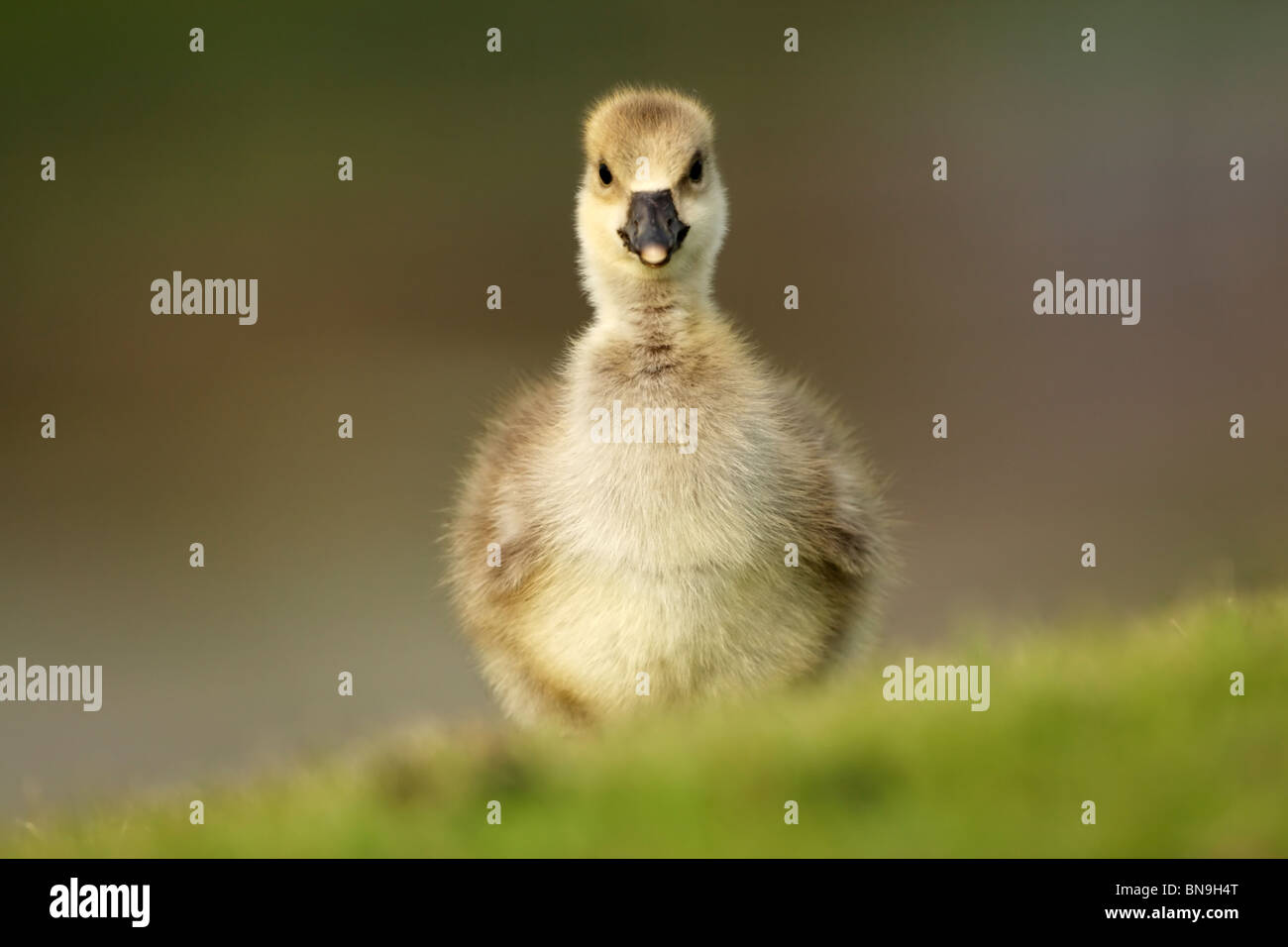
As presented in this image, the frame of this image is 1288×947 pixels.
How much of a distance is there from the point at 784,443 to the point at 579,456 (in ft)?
2.18

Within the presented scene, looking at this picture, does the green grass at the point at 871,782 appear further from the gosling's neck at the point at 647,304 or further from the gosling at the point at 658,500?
the gosling's neck at the point at 647,304

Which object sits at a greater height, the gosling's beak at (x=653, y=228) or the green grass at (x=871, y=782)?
the gosling's beak at (x=653, y=228)

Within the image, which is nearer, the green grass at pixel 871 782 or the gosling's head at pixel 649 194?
the green grass at pixel 871 782

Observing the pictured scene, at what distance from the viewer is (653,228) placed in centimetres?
564

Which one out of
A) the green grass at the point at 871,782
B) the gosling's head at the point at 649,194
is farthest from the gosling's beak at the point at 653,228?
the green grass at the point at 871,782

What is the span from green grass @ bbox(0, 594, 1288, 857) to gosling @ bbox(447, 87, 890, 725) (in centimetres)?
45

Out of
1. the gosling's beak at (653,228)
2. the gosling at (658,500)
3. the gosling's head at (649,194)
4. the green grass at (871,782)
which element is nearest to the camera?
the green grass at (871,782)

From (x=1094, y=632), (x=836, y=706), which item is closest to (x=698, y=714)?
(x=836, y=706)

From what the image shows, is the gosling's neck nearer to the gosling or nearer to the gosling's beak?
the gosling

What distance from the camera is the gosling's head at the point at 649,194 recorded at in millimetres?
5773

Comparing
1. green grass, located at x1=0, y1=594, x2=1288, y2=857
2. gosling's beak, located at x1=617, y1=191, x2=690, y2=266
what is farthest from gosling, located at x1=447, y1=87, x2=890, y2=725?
green grass, located at x1=0, y1=594, x2=1288, y2=857

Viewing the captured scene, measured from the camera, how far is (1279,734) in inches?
153

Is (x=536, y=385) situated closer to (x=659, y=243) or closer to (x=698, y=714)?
(x=659, y=243)

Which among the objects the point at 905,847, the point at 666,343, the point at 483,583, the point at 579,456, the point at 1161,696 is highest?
the point at 666,343
